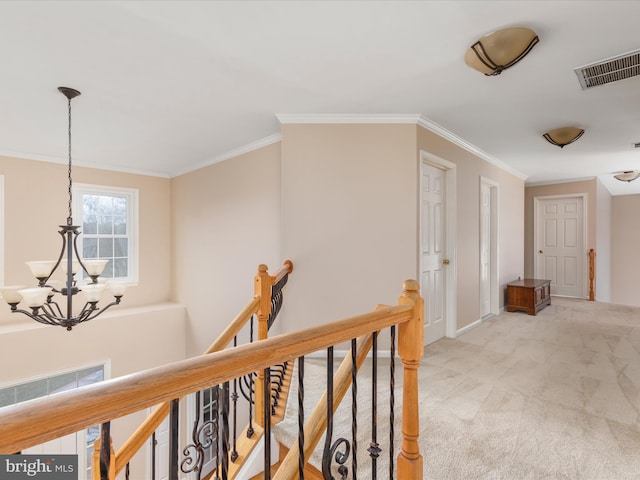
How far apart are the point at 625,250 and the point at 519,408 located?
22.1 ft

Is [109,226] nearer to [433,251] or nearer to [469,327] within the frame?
[433,251]

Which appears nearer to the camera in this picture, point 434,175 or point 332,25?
point 332,25

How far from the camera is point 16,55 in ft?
6.59

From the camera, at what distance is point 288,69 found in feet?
7.30

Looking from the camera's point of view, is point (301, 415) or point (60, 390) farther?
point (60, 390)

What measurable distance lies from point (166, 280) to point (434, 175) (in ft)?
14.3

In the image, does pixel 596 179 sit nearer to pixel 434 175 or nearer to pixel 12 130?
pixel 434 175

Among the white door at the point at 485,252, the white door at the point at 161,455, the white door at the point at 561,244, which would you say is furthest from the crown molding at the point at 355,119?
the white door at the point at 561,244

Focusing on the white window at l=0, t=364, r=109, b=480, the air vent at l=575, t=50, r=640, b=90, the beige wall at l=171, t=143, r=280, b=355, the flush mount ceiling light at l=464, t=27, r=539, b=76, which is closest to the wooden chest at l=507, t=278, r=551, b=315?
the air vent at l=575, t=50, r=640, b=90

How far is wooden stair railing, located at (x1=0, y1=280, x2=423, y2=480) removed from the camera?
54 cm

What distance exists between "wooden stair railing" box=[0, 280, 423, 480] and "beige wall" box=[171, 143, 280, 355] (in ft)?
7.48

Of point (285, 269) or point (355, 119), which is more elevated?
point (355, 119)

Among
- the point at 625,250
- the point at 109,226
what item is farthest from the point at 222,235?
the point at 625,250

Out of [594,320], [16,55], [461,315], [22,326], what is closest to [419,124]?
[461,315]
